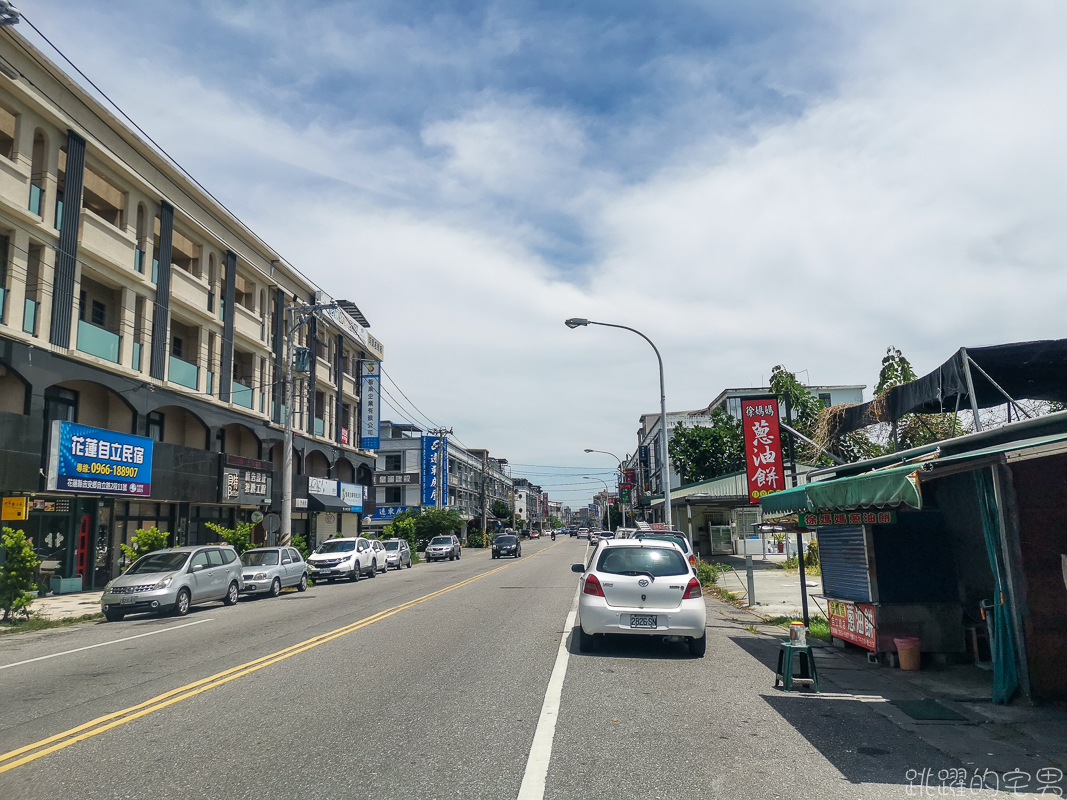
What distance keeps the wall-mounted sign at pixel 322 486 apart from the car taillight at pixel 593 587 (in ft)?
102

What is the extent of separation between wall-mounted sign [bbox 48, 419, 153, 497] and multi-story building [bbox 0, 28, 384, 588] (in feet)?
0.18

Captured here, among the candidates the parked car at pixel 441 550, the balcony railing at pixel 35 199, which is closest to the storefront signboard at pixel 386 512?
the parked car at pixel 441 550

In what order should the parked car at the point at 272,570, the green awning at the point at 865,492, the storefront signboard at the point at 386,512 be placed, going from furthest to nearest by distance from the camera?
the storefront signboard at the point at 386,512, the parked car at the point at 272,570, the green awning at the point at 865,492

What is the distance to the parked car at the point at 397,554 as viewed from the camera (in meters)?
36.8

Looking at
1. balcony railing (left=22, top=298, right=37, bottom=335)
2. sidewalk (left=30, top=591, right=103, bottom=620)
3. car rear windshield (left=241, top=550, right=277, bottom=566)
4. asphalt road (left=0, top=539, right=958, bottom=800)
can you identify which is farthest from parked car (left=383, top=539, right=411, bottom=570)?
asphalt road (left=0, top=539, right=958, bottom=800)

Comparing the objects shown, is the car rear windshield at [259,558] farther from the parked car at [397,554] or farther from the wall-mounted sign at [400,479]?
the wall-mounted sign at [400,479]

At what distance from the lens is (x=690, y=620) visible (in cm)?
1015

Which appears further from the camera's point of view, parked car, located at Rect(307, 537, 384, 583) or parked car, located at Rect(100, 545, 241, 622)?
parked car, located at Rect(307, 537, 384, 583)

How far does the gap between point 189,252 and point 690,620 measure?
27577 millimetres

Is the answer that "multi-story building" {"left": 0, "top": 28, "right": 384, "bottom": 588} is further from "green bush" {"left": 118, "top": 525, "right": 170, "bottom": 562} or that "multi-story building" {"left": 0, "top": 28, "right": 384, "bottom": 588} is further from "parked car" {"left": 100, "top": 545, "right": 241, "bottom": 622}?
"parked car" {"left": 100, "top": 545, "right": 241, "bottom": 622}

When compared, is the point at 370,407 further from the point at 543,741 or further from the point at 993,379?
the point at 543,741

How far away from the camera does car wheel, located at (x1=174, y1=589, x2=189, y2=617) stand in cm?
1701

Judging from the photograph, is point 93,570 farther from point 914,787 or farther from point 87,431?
point 914,787

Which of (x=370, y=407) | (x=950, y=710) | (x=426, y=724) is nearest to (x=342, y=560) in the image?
(x=370, y=407)
